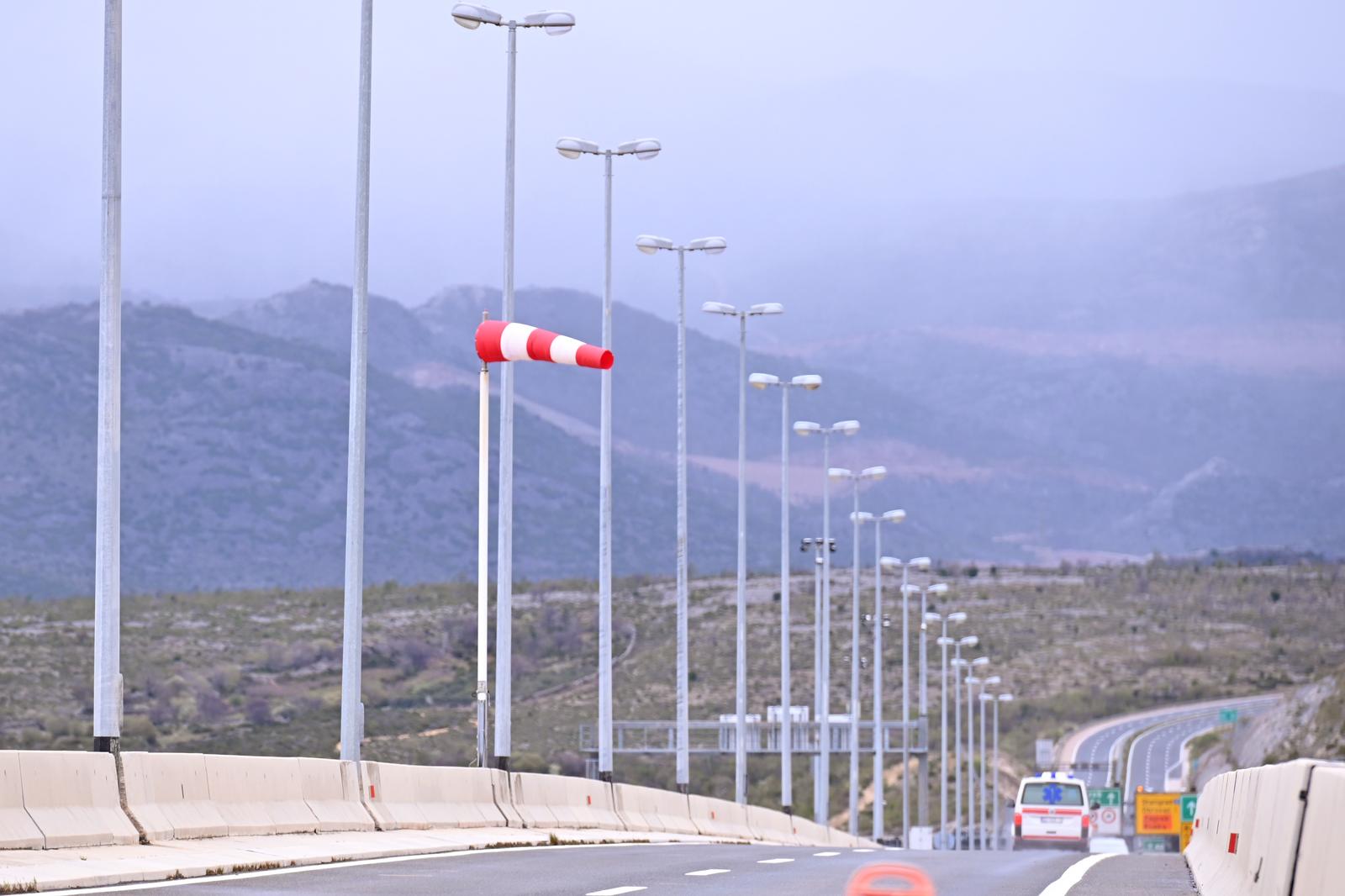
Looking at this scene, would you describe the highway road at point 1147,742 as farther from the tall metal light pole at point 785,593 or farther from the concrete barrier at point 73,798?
the concrete barrier at point 73,798

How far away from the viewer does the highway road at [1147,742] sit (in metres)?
115

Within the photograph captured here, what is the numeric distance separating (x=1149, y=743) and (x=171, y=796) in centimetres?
11134

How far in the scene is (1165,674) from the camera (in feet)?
506

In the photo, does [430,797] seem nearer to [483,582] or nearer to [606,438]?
[483,582]

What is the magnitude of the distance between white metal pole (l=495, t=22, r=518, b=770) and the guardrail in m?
1.27

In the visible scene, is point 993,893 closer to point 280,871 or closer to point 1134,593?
point 280,871

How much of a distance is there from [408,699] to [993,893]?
101256 millimetres

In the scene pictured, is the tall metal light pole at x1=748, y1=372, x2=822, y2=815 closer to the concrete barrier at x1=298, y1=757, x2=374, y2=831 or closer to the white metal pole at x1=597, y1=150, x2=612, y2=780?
the white metal pole at x1=597, y1=150, x2=612, y2=780

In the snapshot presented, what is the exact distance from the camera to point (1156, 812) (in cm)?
8950

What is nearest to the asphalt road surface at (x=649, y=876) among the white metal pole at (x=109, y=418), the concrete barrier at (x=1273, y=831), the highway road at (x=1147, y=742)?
the concrete barrier at (x=1273, y=831)

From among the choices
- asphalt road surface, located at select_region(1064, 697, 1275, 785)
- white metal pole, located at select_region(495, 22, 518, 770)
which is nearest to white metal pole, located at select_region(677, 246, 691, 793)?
white metal pole, located at select_region(495, 22, 518, 770)

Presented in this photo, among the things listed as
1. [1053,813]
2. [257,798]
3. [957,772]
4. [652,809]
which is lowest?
[957,772]

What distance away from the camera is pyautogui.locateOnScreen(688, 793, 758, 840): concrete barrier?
140 feet

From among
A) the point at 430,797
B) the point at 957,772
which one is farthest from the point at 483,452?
the point at 957,772
